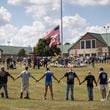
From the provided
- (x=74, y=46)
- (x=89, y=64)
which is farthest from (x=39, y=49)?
(x=89, y=64)

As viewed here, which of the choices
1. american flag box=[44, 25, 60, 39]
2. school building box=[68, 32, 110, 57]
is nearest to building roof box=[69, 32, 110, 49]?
school building box=[68, 32, 110, 57]

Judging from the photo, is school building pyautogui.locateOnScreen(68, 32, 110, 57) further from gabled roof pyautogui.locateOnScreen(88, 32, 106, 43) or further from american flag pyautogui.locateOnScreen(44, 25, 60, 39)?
american flag pyautogui.locateOnScreen(44, 25, 60, 39)

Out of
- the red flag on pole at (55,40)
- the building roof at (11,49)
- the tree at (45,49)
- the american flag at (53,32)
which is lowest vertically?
the red flag on pole at (55,40)

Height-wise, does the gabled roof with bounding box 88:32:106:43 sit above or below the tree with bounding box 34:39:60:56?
above

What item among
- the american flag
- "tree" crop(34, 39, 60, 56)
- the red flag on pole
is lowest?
the red flag on pole

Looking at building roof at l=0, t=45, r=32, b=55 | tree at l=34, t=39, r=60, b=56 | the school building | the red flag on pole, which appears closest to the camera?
the red flag on pole

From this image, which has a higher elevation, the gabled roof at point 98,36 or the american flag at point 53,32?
the gabled roof at point 98,36

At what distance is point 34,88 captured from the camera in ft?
122

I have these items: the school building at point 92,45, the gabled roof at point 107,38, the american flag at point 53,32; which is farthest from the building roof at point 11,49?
the american flag at point 53,32

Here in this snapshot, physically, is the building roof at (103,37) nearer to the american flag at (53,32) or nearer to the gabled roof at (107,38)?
the gabled roof at (107,38)

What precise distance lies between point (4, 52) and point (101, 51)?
1671 inches

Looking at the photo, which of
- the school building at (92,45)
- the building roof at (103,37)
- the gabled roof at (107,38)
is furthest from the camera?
the gabled roof at (107,38)

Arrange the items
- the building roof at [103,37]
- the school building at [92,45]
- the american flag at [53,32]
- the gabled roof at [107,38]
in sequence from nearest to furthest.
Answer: the american flag at [53,32], the school building at [92,45], the building roof at [103,37], the gabled roof at [107,38]

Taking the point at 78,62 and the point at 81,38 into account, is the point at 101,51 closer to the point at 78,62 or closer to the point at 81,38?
the point at 81,38
